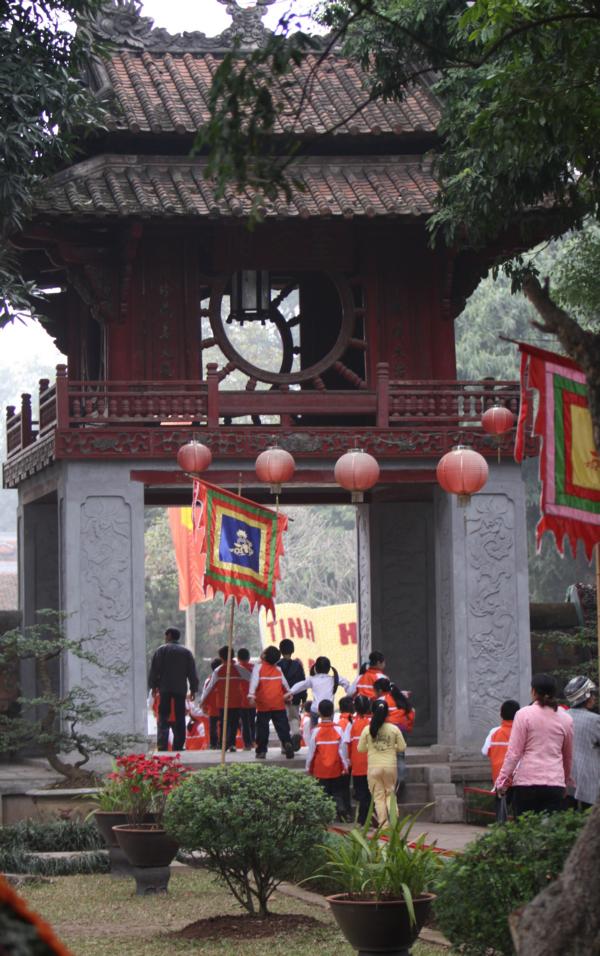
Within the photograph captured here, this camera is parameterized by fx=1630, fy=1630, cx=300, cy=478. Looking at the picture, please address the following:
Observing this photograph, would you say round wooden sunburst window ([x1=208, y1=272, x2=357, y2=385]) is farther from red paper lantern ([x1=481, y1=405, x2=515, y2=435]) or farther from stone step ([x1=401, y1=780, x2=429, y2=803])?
stone step ([x1=401, y1=780, x2=429, y2=803])

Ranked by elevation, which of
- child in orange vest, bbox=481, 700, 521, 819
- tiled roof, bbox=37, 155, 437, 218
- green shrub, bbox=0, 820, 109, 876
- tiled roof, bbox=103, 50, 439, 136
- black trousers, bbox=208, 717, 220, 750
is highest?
tiled roof, bbox=103, 50, 439, 136

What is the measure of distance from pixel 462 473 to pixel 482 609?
2376 millimetres

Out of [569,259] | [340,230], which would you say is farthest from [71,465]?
[569,259]

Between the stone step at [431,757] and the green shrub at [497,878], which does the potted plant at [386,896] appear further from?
the stone step at [431,757]

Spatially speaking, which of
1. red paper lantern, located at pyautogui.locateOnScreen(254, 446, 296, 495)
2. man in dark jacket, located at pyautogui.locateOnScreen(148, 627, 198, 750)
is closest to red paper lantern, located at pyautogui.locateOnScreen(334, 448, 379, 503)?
red paper lantern, located at pyautogui.locateOnScreen(254, 446, 296, 495)

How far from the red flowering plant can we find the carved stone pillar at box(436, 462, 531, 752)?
21.7 ft

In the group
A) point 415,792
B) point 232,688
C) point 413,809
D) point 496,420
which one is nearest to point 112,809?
point 413,809

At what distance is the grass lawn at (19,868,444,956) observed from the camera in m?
8.93

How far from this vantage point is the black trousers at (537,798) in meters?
10.2

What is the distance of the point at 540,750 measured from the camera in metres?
10.1

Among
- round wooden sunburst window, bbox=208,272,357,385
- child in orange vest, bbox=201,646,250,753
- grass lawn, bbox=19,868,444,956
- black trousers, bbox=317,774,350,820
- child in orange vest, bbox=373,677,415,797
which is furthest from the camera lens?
round wooden sunburst window, bbox=208,272,357,385

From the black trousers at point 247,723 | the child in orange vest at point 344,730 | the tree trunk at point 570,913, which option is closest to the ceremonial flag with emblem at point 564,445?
the tree trunk at point 570,913

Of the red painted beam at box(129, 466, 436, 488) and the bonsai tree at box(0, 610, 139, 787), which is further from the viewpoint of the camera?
the red painted beam at box(129, 466, 436, 488)

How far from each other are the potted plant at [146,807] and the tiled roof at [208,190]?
7.24 m
